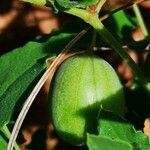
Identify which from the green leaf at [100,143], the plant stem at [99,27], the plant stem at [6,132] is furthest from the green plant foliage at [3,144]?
the green leaf at [100,143]

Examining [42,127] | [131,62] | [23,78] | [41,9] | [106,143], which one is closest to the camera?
[106,143]

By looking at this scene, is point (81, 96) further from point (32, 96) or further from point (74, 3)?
point (74, 3)

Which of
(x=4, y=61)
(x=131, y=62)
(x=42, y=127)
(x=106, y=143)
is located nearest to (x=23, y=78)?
(x=4, y=61)

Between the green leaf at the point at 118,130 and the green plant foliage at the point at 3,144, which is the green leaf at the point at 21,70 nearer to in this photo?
the green plant foliage at the point at 3,144

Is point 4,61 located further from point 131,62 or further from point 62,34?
point 131,62

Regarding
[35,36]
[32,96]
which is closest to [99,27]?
[32,96]

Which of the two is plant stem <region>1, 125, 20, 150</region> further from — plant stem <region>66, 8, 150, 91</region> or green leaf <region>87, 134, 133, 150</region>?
green leaf <region>87, 134, 133, 150</region>
